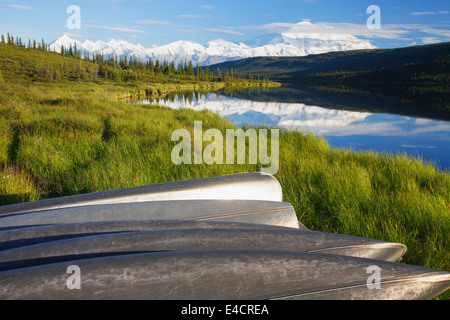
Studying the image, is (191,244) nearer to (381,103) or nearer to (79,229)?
(79,229)

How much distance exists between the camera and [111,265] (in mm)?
1247

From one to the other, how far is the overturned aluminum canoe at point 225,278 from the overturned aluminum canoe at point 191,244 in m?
0.18

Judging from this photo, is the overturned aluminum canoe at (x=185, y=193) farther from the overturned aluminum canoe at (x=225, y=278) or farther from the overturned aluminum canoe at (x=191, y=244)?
the overturned aluminum canoe at (x=225, y=278)

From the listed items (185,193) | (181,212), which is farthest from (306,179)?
(181,212)

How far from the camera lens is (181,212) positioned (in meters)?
2.23

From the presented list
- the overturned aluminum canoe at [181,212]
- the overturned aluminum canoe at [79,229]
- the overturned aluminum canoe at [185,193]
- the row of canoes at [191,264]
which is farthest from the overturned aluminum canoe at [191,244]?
the overturned aluminum canoe at [185,193]

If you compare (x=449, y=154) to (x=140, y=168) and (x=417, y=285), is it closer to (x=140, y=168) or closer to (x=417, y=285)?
(x=140, y=168)

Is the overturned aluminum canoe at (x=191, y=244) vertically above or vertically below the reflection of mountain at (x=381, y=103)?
below

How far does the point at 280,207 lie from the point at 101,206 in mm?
1387

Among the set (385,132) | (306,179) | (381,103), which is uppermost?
(381,103)

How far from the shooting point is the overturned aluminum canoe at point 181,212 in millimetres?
2061

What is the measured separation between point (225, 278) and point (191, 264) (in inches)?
6.4

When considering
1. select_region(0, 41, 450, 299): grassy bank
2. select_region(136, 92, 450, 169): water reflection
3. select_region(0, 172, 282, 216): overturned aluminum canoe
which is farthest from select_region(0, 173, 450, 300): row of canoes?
select_region(136, 92, 450, 169): water reflection

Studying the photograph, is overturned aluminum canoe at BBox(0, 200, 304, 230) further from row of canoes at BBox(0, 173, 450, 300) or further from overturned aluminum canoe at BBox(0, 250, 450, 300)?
overturned aluminum canoe at BBox(0, 250, 450, 300)
